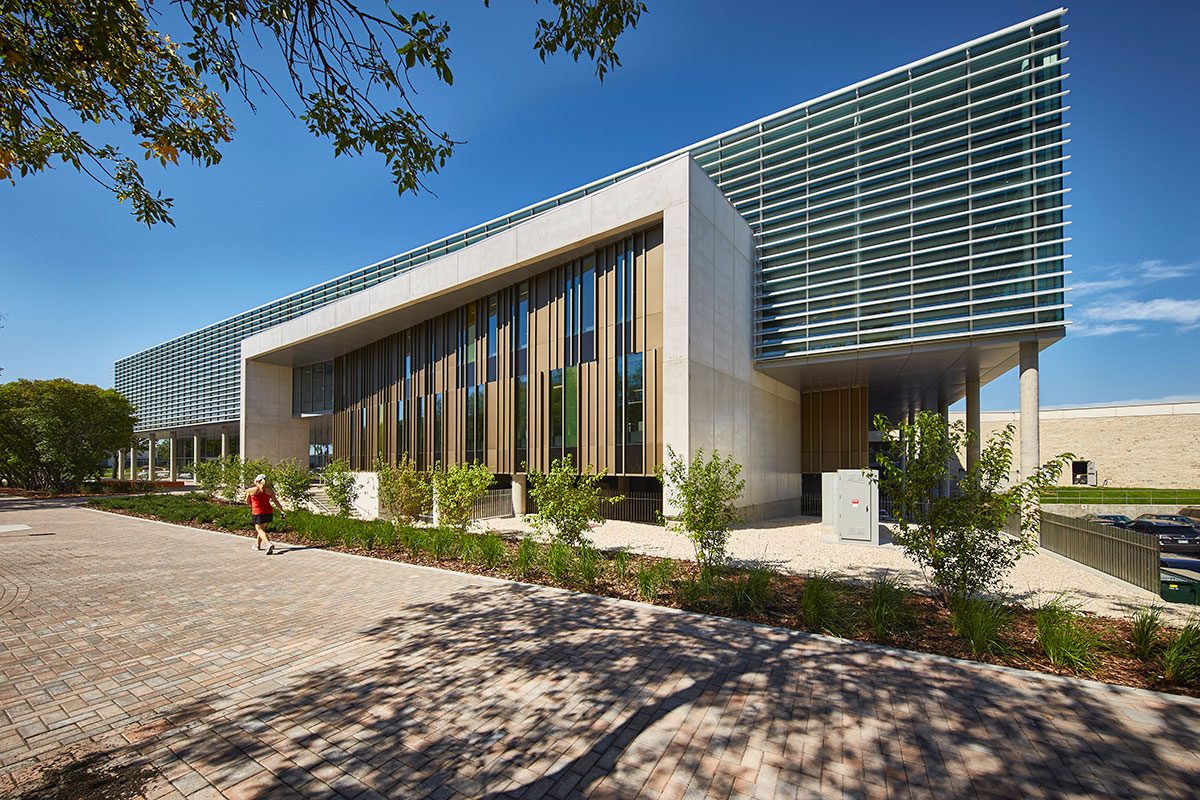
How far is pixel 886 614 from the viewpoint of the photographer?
21.5ft

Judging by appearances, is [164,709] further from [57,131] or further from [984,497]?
[984,497]

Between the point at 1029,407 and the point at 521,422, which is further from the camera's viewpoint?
the point at 521,422

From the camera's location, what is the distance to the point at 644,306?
1891 centimetres

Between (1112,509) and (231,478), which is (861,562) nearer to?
(231,478)

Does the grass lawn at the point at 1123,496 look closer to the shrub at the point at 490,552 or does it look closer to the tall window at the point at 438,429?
the tall window at the point at 438,429

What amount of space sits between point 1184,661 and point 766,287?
63.4ft

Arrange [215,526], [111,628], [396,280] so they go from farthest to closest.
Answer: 1. [396,280]
2. [215,526]
3. [111,628]

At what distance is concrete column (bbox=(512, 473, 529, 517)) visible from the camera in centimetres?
2286

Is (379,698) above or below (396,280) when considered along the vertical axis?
below

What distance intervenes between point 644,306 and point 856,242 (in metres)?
9.30

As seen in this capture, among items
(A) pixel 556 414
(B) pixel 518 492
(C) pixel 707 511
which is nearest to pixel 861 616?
(C) pixel 707 511

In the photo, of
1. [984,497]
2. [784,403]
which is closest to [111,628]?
[984,497]

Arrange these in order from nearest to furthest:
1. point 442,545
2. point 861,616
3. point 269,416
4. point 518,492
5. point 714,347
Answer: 1. point 861,616
2. point 442,545
3. point 714,347
4. point 518,492
5. point 269,416

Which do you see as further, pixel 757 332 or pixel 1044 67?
pixel 757 332
